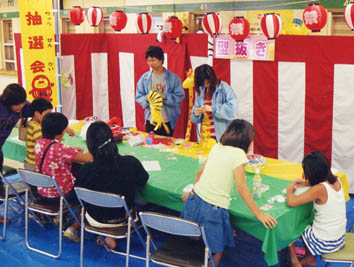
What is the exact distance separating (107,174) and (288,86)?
9.32 ft

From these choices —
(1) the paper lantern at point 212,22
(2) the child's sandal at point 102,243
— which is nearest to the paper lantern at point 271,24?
(1) the paper lantern at point 212,22

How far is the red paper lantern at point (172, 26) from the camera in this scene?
5594 mm

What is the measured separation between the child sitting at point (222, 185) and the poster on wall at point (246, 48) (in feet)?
8.71

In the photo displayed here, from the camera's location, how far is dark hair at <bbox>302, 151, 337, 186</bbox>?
277cm

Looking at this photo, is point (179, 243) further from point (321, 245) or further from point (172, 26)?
point (172, 26)

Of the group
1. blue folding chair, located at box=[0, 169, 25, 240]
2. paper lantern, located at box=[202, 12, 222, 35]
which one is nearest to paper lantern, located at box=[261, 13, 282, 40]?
paper lantern, located at box=[202, 12, 222, 35]

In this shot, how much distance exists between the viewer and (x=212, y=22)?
16.7ft

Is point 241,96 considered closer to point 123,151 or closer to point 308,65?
point 308,65

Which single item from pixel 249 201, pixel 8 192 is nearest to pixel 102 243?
pixel 8 192

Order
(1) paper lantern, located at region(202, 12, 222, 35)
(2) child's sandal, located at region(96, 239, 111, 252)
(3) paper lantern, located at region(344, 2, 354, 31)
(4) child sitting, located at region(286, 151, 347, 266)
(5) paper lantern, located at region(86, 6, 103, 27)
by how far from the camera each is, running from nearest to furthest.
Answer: (4) child sitting, located at region(286, 151, 347, 266), (2) child's sandal, located at region(96, 239, 111, 252), (3) paper lantern, located at region(344, 2, 354, 31), (1) paper lantern, located at region(202, 12, 222, 35), (5) paper lantern, located at region(86, 6, 103, 27)

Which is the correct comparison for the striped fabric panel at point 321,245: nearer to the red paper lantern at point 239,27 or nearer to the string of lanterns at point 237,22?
the string of lanterns at point 237,22

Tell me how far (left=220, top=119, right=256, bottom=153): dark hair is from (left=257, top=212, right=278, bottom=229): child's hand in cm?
42

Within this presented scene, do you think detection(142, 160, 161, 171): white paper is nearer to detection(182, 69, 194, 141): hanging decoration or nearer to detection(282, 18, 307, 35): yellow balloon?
detection(182, 69, 194, 141): hanging decoration

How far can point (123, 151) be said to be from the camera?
401cm
